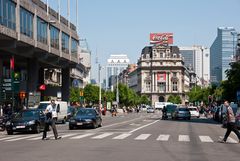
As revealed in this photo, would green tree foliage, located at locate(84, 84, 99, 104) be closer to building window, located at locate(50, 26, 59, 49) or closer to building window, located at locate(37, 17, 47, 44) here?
building window, located at locate(50, 26, 59, 49)

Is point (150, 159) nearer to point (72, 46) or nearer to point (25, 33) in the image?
point (25, 33)

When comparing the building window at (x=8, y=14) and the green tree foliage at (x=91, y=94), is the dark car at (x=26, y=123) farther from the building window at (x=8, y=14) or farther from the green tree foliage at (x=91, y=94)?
the green tree foliage at (x=91, y=94)

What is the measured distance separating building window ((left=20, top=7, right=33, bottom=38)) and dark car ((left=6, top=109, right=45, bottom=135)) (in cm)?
2246

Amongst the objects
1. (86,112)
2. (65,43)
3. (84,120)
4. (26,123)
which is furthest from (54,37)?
(26,123)

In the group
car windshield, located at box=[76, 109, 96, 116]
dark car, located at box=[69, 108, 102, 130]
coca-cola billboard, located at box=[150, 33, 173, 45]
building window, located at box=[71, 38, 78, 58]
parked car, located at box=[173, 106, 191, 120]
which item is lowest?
parked car, located at box=[173, 106, 191, 120]

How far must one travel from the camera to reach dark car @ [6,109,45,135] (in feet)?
101

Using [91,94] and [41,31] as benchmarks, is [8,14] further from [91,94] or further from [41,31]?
[91,94]

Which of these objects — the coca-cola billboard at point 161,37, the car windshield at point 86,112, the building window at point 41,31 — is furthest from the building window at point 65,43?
the coca-cola billboard at point 161,37

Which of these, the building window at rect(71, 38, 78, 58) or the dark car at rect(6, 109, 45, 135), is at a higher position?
the building window at rect(71, 38, 78, 58)

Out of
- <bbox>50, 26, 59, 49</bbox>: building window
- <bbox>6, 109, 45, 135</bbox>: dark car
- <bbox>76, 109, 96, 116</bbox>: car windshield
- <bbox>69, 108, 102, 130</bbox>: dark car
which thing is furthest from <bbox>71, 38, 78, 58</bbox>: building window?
<bbox>6, 109, 45, 135</bbox>: dark car

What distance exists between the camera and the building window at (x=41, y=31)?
59.5 m

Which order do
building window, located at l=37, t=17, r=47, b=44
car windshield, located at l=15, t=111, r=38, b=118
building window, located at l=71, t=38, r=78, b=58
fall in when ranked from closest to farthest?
car windshield, located at l=15, t=111, r=38, b=118 < building window, located at l=37, t=17, r=47, b=44 < building window, located at l=71, t=38, r=78, b=58

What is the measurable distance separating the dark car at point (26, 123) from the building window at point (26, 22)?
73.7 ft

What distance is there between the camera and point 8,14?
49438mm
